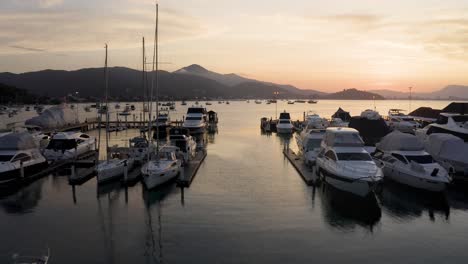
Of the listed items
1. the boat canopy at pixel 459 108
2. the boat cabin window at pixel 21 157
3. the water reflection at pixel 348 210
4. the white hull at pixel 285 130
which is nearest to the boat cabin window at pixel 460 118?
the boat canopy at pixel 459 108

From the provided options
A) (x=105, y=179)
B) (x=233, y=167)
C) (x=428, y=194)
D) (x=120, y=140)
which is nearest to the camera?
(x=428, y=194)

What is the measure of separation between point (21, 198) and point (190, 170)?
37.9 ft

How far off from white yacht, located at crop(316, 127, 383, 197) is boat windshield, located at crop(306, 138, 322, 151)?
348 centimetres

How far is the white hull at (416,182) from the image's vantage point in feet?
82.0

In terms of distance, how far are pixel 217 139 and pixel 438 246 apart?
41.1 metres

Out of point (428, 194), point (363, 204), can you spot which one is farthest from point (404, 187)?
point (363, 204)

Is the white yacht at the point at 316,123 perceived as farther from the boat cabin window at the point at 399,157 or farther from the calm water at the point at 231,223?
the boat cabin window at the point at 399,157

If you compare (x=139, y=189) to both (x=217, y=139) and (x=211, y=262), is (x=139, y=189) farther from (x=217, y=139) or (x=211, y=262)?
(x=217, y=139)

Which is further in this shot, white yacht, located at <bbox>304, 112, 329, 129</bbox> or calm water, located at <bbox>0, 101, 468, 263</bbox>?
white yacht, located at <bbox>304, 112, 329, 129</bbox>

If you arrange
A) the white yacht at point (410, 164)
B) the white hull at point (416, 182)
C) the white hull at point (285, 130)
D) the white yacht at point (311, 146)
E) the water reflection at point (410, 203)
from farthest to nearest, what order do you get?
the white hull at point (285, 130)
the white yacht at point (311, 146)
the white yacht at point (410, 164)
the white hull at point (416, 182)
the water reflection at point (410, 203)

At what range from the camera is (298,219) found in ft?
68.9

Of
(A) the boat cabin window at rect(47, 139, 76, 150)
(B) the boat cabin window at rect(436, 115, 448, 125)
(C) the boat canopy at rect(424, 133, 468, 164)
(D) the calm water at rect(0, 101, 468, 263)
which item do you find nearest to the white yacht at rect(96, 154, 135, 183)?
(D) the calm water at rect(0, 101, 468, 263)

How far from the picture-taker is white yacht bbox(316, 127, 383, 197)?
23141mm

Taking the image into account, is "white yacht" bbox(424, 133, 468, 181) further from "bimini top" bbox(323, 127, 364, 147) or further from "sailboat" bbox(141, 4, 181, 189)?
"sailboat" bbox(141, 4, 181, 189)
